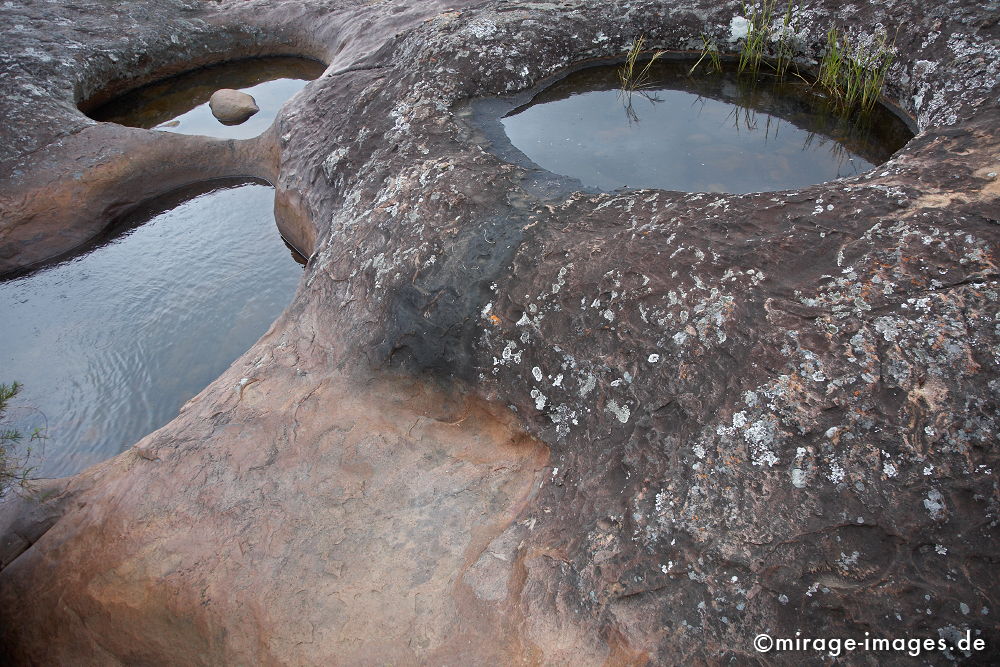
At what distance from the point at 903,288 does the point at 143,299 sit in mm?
4276

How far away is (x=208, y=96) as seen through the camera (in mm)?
6773

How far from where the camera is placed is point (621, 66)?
4.65m

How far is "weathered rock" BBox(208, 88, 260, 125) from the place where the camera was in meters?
6.15

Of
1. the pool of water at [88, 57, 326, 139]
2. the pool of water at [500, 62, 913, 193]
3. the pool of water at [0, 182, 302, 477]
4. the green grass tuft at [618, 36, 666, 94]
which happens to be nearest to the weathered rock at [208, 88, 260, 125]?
the pool of water at [88, 57, 326, 139]

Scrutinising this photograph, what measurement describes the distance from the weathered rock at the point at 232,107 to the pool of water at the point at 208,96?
0.06 m

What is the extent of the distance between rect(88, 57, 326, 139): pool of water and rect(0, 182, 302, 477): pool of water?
48.1 inches

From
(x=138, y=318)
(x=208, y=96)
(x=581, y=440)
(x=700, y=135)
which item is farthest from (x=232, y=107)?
(x=581, y=440)

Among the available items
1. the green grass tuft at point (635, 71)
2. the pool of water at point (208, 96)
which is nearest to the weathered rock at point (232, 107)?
the pool of water at point (208, 96)

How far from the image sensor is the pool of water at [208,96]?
20.2 feet

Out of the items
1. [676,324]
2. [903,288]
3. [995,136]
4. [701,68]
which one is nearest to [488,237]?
[676,324]

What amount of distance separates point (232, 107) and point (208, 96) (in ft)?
2.78

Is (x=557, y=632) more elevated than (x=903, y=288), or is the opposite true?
(x=903, y=288)

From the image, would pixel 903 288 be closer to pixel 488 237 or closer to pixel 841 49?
pixel 488 237

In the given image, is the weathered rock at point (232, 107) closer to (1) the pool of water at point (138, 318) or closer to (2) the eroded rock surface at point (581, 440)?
(1) the pool of water at point (138, 318)
